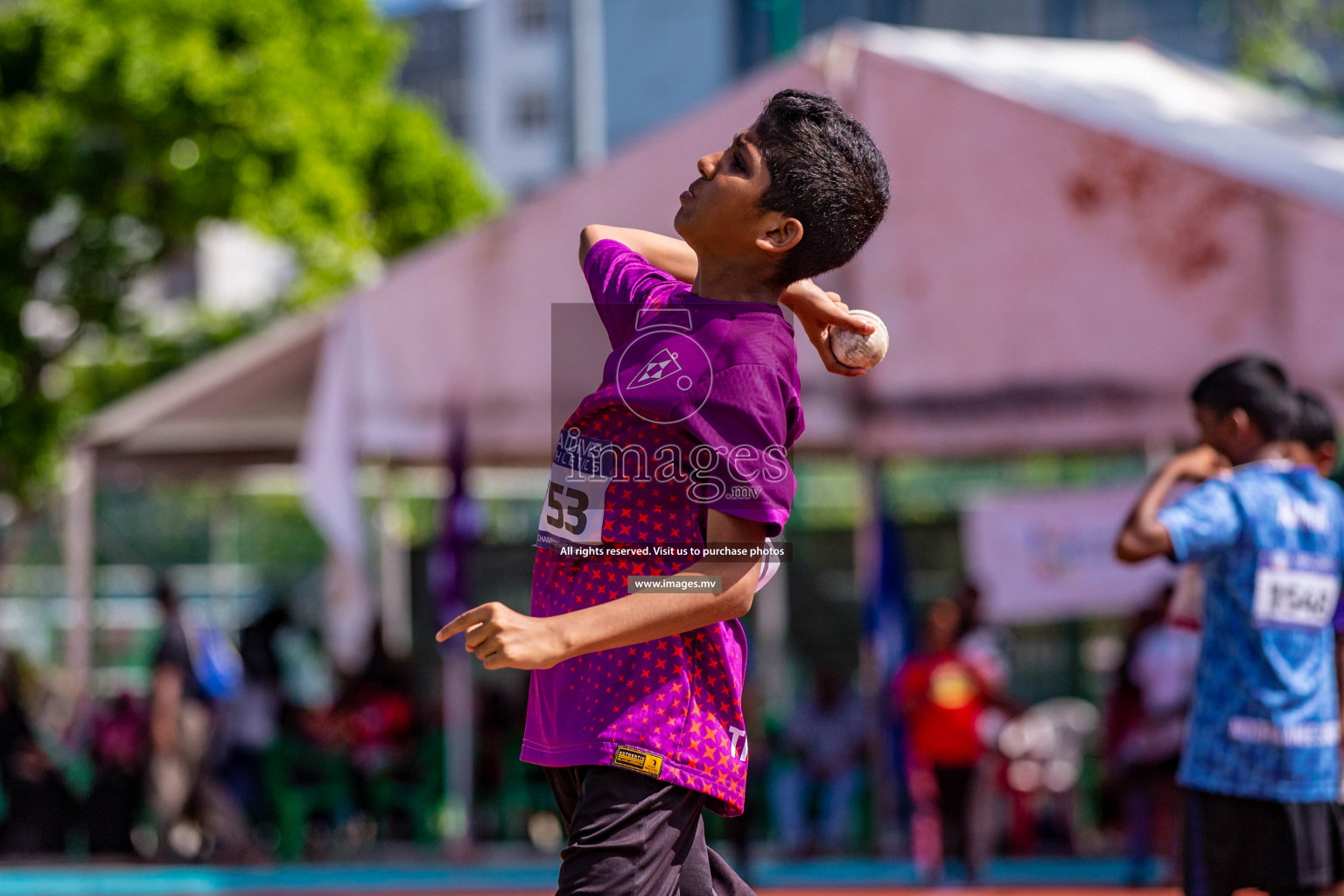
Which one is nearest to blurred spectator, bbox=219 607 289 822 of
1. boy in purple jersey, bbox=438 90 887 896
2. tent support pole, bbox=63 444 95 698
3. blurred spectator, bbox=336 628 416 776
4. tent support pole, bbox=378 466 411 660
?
blurred spectator, bbox=336 628 416 776

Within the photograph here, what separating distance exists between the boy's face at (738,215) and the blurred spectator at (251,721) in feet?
28.2

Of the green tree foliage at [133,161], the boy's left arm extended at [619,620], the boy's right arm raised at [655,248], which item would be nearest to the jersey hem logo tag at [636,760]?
the boy's left arm extended at [619,620]

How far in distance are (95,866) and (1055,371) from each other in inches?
259

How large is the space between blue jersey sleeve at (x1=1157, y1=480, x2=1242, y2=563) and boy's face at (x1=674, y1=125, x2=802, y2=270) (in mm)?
1625

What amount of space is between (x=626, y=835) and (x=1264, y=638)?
A: 6.68 feet

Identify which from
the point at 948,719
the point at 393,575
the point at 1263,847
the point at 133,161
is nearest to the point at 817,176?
the point at 1263,847

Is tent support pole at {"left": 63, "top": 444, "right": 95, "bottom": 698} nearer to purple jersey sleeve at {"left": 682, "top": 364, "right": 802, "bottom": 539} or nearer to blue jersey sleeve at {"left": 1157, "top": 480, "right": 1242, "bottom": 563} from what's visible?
blue jersey sleeve at {"left": 1157, "top": 480, "right": 1242, "bottom": 563}

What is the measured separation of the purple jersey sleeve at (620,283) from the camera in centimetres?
241

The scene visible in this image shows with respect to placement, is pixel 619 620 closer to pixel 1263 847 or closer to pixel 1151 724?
pixel 1263 847

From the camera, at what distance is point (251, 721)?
1031 centimetres

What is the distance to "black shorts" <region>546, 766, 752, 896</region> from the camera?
2.13m

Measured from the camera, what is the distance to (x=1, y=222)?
1262 cm

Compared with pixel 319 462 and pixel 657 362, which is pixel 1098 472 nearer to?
pixel 319 462

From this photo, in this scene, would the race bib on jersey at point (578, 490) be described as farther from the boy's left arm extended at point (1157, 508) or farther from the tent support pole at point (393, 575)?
the tent support pole at point (393, 575)
